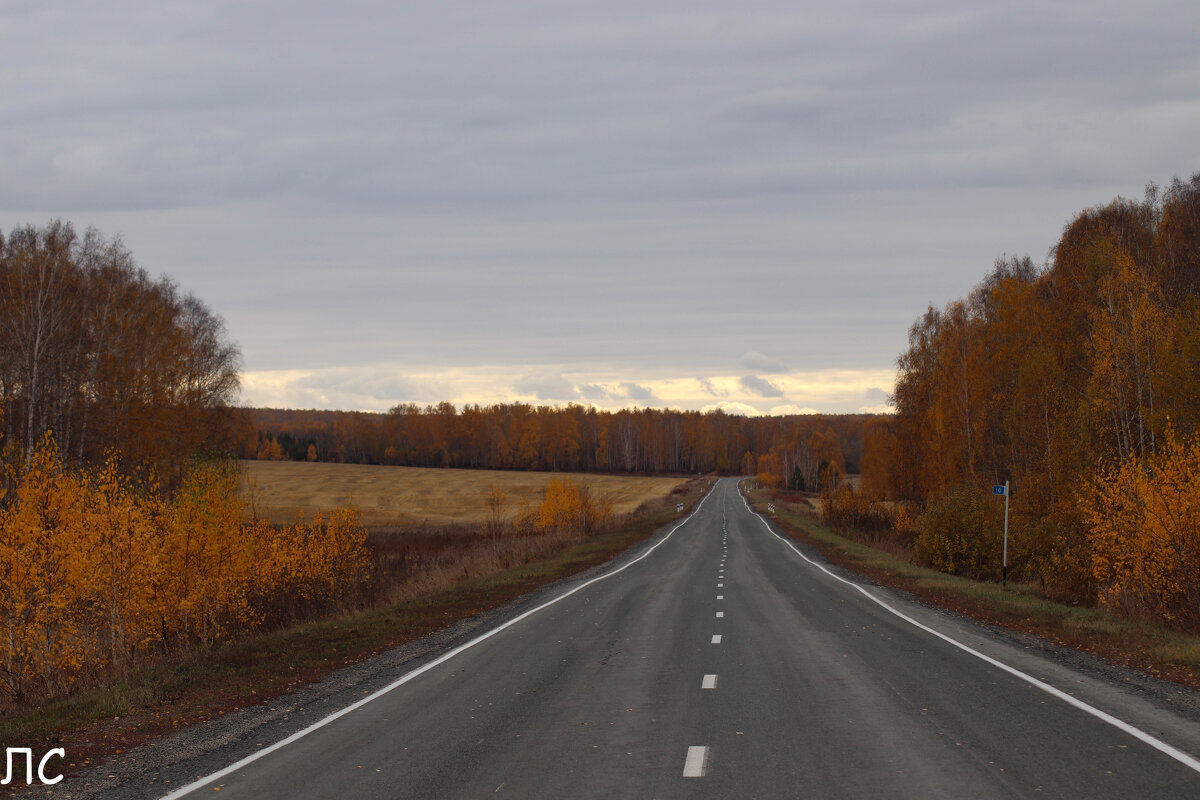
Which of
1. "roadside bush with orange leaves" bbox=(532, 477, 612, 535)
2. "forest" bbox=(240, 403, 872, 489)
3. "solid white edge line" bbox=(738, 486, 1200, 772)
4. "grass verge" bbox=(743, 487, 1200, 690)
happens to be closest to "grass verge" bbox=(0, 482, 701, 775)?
"solid white edge line" bbox=(738, 486, 1200, 772)

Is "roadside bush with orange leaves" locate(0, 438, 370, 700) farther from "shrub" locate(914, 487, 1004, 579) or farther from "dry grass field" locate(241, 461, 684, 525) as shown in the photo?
"dry grass field" locate(241, 461, 684, 525)

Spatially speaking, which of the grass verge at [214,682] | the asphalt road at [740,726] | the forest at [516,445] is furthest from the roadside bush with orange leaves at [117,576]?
the forest at [516,445]

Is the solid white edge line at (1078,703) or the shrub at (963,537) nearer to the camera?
the solid white edge line at (1078,703)

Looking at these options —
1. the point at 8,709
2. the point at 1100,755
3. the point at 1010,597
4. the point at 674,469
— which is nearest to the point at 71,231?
the point at 8,709

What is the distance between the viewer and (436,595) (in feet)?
80.7

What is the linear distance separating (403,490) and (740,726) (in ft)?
352

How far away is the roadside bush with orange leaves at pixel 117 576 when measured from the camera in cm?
1584

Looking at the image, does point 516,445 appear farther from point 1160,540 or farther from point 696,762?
point 696,762

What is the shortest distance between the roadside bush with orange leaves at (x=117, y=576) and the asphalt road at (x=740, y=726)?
7135 millimetres

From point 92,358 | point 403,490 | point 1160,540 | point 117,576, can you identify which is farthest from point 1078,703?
point 403,490

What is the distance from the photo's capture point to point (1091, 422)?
3144cm

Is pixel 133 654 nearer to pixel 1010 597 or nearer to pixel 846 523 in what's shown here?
pixel 1010 597

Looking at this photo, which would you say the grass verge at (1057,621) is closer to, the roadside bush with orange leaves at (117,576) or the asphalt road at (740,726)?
the asphalt road at (740,726)

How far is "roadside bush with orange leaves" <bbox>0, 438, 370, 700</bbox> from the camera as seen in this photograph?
15844mm
